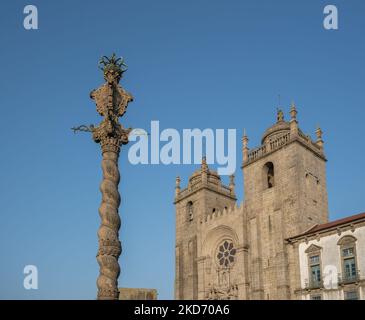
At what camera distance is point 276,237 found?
37531 millimetres

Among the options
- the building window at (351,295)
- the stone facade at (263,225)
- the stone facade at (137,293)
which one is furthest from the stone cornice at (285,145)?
the stone facade at (137,293)

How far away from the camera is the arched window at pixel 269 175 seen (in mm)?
41188

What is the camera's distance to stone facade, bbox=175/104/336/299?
121 ft

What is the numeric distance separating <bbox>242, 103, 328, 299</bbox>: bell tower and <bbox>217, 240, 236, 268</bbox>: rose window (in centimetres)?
275

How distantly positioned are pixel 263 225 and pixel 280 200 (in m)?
2.65

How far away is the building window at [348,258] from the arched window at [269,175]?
10132mm

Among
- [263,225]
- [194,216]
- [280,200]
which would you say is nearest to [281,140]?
[280,200]

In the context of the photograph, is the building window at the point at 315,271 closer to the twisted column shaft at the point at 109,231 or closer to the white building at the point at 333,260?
the white building at the point at 333,260
